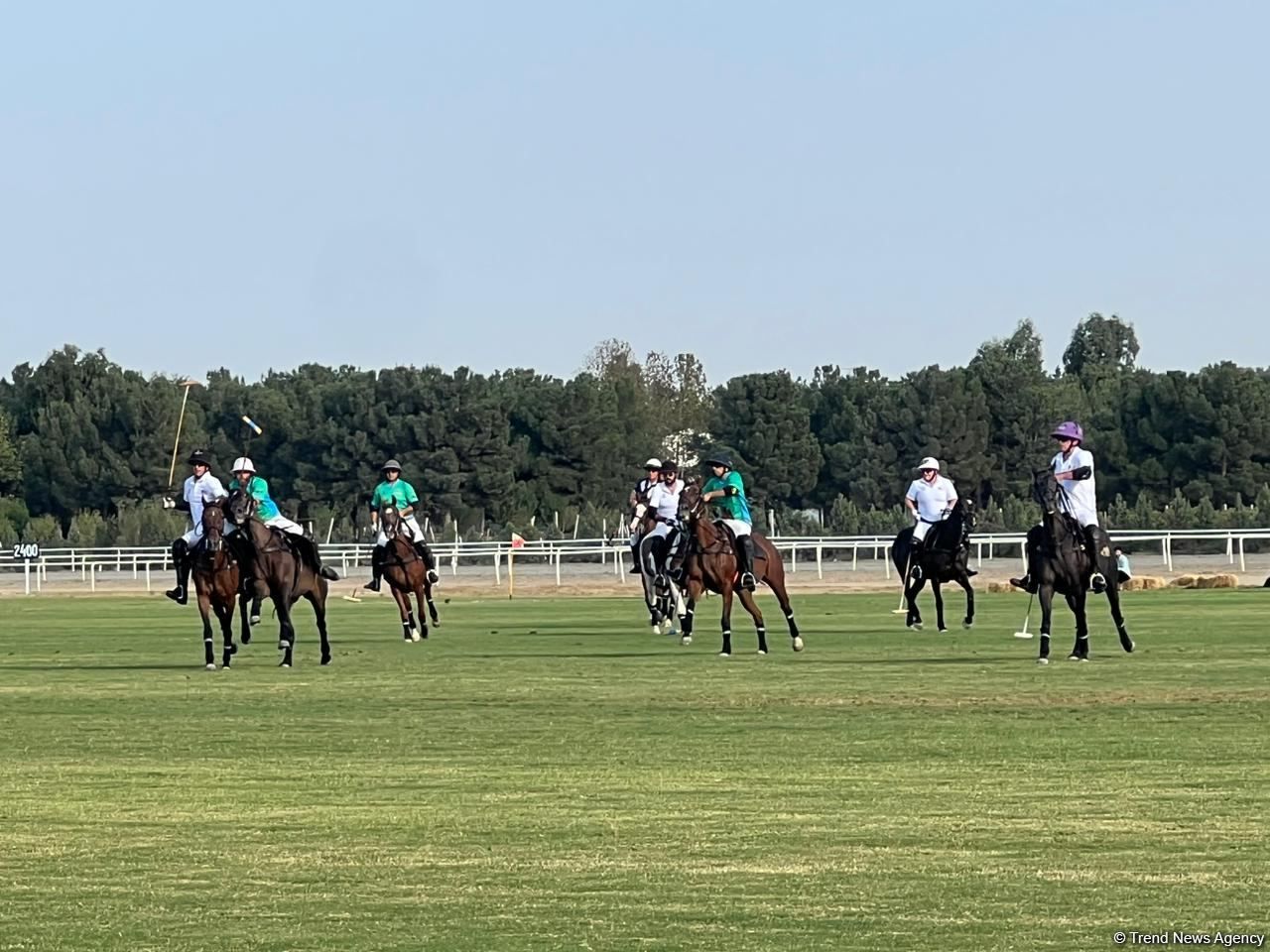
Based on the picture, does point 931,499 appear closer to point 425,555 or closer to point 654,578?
point 654,578

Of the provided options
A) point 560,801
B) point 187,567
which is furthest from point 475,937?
point 187,567

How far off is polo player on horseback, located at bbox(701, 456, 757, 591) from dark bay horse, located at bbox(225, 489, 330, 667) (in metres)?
4.10

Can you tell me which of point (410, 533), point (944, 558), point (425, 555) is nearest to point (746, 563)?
point (944, 558)

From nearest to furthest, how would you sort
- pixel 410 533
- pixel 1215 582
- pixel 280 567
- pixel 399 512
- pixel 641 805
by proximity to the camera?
pixel 641 805
pixel 280 567
pixel 399 512
pixel 410 533
pixel 1215 582

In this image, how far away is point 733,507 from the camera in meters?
27.2

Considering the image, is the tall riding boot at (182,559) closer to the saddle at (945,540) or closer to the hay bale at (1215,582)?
the saddle at (945,540)

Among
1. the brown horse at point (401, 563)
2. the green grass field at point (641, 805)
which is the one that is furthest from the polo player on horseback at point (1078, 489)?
the brown horse at point (401, 563)

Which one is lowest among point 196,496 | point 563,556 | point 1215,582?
point 1215,582

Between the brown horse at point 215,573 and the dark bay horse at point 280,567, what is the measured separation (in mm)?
207

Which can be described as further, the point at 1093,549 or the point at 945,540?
the point at 945,540

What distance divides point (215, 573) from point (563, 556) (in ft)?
158

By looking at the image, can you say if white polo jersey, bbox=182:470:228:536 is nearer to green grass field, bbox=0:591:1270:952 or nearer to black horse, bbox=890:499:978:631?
green grass field, bbox=0:591:1270:952

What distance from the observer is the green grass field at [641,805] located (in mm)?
9242

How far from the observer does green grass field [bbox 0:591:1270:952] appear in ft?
30.3
